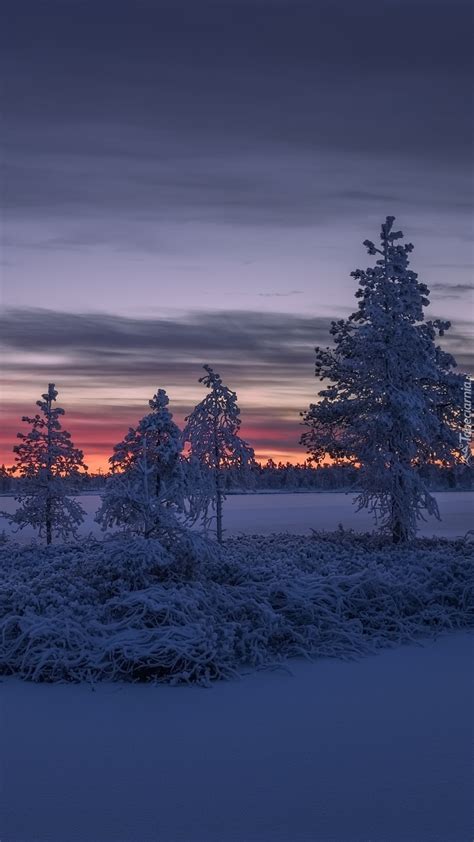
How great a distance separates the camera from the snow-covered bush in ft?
32.6

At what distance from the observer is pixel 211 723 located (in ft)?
26.2

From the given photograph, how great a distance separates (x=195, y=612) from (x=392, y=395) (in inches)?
605

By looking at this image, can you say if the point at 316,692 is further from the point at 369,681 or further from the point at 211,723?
the point at 211,723

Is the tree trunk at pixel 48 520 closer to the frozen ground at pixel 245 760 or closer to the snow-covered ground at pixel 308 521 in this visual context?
the snow-covered ground at pixel 308 521

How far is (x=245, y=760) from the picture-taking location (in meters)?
6.89

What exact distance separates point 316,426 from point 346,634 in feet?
54.4

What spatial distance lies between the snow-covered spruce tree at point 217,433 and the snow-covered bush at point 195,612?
539 inches

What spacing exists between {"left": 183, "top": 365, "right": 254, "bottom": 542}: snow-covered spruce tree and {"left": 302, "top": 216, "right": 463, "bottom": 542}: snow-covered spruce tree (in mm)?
3300

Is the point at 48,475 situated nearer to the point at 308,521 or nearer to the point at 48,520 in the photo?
the point at 48,520

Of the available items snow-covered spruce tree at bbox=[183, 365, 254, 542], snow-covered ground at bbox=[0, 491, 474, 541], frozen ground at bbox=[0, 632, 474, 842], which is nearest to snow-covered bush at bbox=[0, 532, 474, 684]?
frozen ground at bbox=[0, 632, 474, 842]

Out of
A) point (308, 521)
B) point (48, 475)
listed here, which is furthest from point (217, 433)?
point (308, 521)

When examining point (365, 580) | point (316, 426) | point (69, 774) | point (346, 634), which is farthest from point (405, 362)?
point (69, 774)

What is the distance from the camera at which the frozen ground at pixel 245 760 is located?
5.63 metres

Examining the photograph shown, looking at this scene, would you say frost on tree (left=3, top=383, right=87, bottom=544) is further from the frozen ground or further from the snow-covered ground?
the frozen ground
